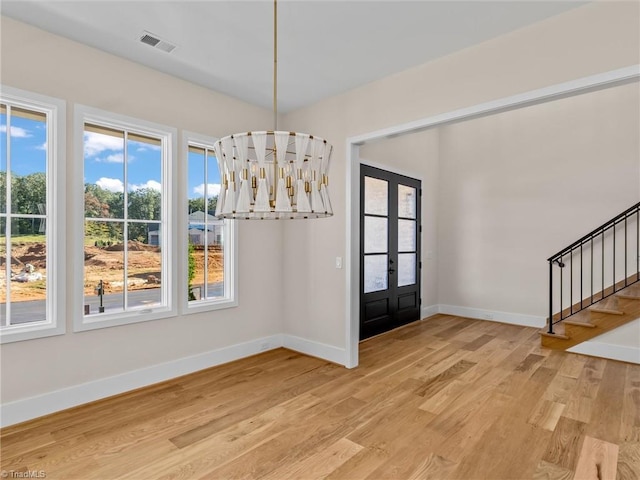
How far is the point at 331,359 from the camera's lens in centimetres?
420

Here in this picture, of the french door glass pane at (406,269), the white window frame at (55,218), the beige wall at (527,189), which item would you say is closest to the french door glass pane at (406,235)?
the french door glass pane at (406,269)

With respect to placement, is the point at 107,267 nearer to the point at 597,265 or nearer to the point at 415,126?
the point at 415,126

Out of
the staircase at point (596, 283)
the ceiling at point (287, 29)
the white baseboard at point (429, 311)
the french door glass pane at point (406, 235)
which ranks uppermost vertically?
the ceiling at point (287, 29)

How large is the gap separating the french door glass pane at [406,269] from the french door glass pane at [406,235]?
113mm

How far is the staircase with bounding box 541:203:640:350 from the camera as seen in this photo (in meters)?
4.27

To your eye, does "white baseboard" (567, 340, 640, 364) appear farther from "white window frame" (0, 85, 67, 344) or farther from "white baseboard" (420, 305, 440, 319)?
"white window frame" (0, 85, 67, 344)

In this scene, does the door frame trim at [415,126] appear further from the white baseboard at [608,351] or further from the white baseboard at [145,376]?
the white baseboard at [608,351]

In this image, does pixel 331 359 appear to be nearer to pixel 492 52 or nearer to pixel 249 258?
pixel 249 258

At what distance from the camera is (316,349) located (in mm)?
4359

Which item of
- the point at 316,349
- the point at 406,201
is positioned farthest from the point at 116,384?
the point at 406,201

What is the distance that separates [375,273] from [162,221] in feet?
9.74

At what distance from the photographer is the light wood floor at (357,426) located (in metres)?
2.24

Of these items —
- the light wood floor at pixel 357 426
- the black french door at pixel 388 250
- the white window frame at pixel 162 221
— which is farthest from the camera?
the black french door at pixel 388 250

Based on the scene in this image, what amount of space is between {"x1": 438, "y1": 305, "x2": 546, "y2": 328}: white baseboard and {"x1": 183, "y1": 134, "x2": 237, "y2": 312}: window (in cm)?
429
